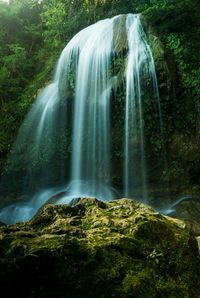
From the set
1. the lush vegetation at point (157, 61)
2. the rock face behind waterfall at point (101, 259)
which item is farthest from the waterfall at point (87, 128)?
the rock face behind waterfall at point (101, 259)

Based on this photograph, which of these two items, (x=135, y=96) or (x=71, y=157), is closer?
(x=135, y=96)

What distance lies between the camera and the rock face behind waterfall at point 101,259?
2.22m

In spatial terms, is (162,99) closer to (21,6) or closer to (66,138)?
(66,138)

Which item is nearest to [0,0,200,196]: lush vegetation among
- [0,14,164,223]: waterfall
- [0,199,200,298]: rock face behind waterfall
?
[0,14,164,223]: waterfall

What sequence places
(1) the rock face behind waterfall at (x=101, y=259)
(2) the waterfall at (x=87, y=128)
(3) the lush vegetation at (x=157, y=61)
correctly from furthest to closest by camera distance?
(2) the waterfall at (x=87, y=128)
(3) the lush vegetation at (x=157, y=61)
(1) the rock face behind waterfall at (x=101, y=259)

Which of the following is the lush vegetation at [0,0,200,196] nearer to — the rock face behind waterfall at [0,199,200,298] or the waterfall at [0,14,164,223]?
the waterfall at [0,14,164,223]

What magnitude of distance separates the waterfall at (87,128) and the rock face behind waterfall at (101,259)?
221 inches

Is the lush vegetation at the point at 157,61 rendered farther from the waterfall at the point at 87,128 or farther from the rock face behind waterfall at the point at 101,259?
the rock face behind waterfall at the point at 101,259

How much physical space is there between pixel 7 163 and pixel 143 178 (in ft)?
13.3

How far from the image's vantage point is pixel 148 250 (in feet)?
8.43

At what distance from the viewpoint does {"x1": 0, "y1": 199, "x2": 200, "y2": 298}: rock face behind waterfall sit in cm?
222

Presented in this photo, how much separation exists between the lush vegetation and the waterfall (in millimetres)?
429

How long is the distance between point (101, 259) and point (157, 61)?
25.2 ft

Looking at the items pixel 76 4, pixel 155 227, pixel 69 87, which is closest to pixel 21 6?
pixel 76 4
